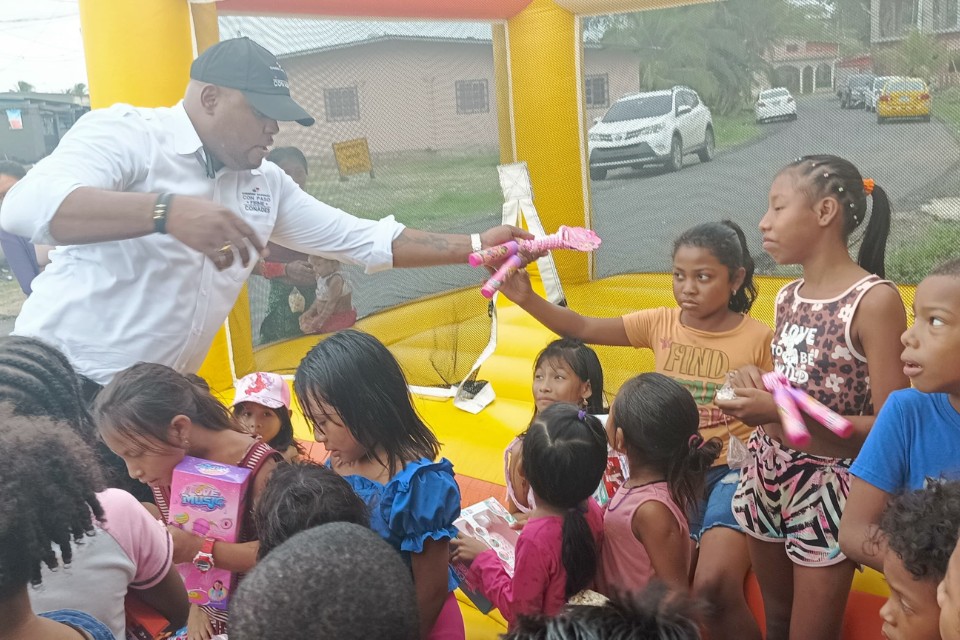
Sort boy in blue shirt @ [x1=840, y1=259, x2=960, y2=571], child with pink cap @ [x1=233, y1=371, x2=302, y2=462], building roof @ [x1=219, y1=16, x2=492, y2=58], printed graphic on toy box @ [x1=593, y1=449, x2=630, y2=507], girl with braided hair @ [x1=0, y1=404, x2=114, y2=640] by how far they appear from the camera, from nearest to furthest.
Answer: girl with braided hair @ [x1=0, y1=404, x2=114, y2=640], boy in blue shirt @ [x1=840, y1=259, x2=960, y2=571], printed graphic on toy box @ [x1=593, y1=449, x2=630, y2=507], child with pink cap @ [x1=233, y1=371, x2=302, y2=462], building roof @ [x1=219, y1=16, x2=492, y2=58]

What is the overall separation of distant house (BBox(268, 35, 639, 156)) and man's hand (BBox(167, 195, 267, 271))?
3.80ft

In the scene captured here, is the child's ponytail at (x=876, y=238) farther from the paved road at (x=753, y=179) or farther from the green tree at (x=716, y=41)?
the green tree at (x=716, y=41)

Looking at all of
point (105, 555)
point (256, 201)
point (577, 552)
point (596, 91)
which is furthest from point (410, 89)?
point (105, 555)

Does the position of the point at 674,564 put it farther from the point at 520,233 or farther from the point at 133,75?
the point at 133,75

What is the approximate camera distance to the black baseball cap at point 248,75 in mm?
2258

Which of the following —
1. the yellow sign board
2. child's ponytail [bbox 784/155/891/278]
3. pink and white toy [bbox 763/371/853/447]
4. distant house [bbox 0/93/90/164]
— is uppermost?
distant house [bbox 0/93/90/164]

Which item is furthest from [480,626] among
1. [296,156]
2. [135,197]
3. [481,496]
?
[296,156]

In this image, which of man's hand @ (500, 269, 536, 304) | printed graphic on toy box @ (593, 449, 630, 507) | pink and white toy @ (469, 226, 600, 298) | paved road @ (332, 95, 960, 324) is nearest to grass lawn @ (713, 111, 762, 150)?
paved road @ (332, 95, 960, 324)

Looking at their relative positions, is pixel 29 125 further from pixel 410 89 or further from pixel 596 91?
pixel 596 91

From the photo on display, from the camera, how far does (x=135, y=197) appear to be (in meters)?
1.99

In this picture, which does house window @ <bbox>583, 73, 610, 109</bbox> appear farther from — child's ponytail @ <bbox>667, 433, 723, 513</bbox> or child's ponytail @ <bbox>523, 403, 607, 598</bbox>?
child's ponytail @ <bbox>523, 403, 607, 598</bbox>

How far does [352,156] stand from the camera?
3.26 metres

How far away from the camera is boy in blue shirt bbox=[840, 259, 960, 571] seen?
4.67 ft

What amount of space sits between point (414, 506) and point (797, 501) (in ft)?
2.70
